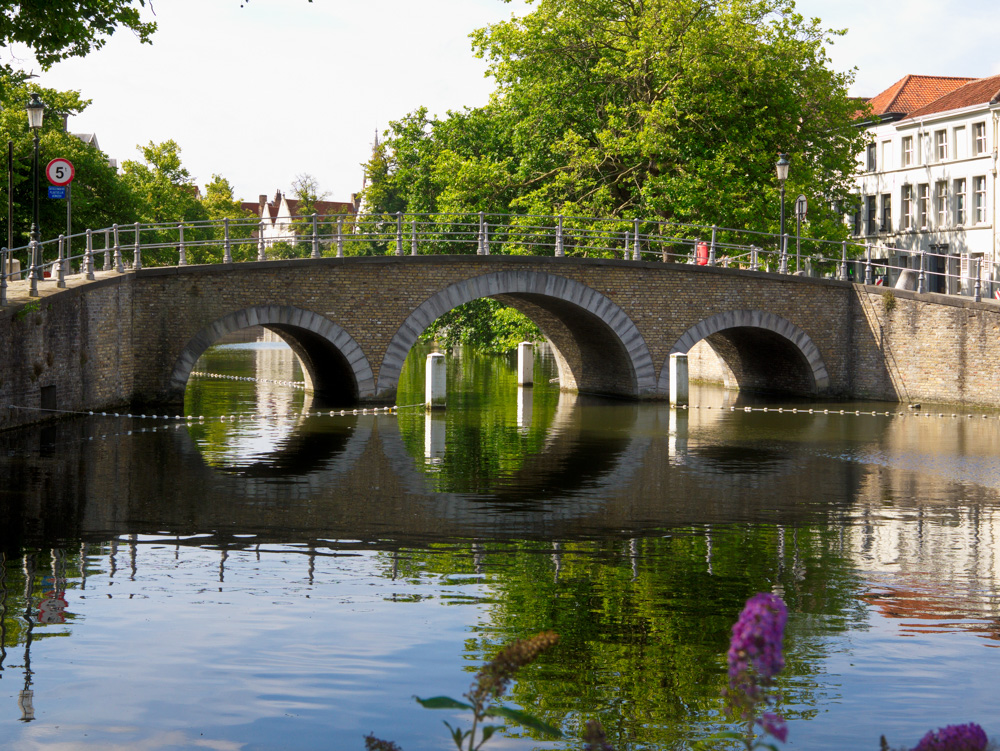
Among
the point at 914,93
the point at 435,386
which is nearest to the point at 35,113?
the point at 435,386

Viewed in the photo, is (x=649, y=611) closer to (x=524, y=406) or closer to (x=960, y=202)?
(x=524, y=406)

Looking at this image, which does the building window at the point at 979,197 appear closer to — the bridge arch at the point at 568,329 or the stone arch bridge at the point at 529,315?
the stone arch bridge at the point at 529,315

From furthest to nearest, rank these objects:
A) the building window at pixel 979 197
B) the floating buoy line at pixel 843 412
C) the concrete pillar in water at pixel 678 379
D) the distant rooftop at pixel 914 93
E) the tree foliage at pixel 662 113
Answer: the distant rooftop at pixel 914 93, the building window at pixel 979 197, the tree foliage at pixel 662 113, the concrete pillar in water at pixel 678 379, the floating buoy line at pixel 843 412

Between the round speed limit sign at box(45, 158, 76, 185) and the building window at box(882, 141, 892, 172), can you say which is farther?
the building window at box(882, 141, 892, 172)

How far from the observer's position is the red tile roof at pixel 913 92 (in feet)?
175

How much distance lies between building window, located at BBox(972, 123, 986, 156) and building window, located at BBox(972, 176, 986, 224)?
3.37 ft

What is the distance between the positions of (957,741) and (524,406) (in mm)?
26246

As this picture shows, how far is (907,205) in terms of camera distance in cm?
5253

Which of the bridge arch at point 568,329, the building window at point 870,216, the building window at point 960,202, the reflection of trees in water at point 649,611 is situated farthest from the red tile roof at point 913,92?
the reflection of trees in water at point 649,611

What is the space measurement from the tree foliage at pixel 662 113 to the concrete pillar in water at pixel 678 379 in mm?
5915

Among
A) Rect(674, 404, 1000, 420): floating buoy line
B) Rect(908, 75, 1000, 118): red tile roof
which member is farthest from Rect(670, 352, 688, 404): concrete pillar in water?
Rect(908, 75, 1000, 118): red tile roof

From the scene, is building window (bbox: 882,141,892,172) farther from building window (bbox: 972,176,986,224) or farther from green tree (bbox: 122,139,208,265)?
green tree (bbox: 122,139,208,265)

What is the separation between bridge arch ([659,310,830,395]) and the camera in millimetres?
30500

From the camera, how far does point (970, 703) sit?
7250 millimetres
